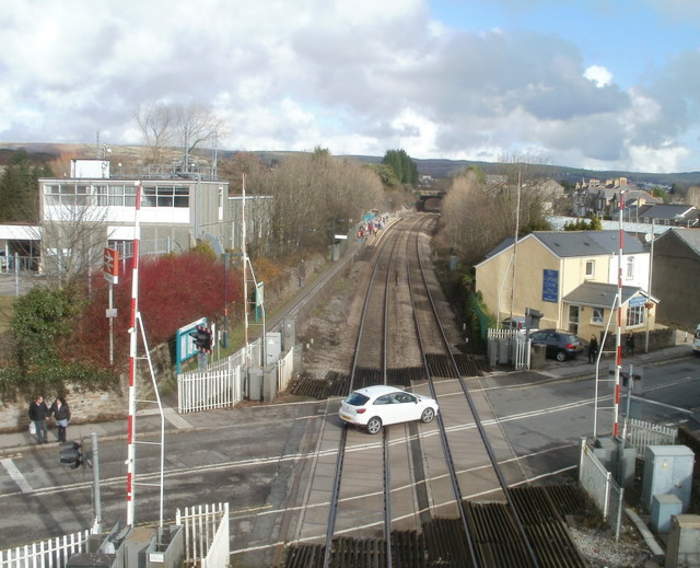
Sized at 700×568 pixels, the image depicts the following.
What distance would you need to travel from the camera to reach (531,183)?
6003 centimetres

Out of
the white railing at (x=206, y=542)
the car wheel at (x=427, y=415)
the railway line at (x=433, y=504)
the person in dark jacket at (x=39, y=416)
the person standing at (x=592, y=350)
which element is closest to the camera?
the white railing at (x=206, y=542)

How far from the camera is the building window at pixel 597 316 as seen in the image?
109 feet

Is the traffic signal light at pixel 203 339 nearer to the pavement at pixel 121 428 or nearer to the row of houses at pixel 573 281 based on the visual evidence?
the pavement at pixel 121 428

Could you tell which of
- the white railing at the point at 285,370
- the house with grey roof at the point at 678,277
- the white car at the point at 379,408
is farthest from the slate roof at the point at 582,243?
Result: the white car at the point at 379,408

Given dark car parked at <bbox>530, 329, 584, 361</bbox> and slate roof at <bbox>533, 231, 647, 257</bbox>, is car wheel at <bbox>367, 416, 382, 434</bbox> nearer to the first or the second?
dark car parked at <bbox>530, 329, 584, 361</bbox>

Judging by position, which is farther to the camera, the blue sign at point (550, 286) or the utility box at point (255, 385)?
the blue sign at point (550, 286)

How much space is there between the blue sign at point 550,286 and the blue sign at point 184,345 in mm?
19017

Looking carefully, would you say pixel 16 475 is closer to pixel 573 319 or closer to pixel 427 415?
pixel 427 415

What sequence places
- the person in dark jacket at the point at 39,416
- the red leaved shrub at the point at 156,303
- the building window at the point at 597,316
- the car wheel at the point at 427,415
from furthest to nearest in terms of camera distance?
1. the building window at the point at 597,316
2. the car wheel at the point at 427,415
3. the red leaved shrub at the point at 156,303
4. the person in dark jacket at the point at 39,416

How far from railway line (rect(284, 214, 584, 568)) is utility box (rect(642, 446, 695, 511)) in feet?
6.78

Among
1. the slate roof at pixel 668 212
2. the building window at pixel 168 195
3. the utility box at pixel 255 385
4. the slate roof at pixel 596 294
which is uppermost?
the slate roof at pixel 668 212

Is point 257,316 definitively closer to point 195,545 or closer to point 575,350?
point 575,350

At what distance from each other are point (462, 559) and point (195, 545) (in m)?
4.61

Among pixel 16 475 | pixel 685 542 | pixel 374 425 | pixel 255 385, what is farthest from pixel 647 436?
pixel 16 475
